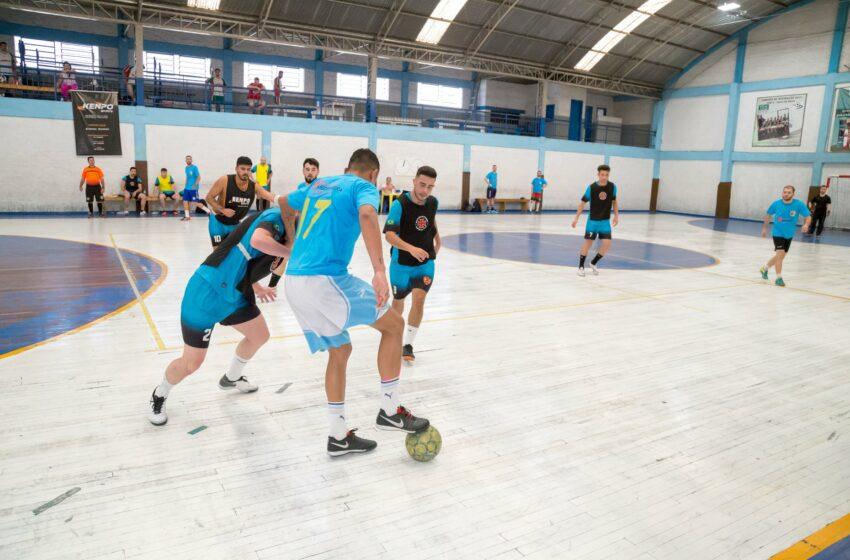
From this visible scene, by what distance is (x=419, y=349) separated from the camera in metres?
6.07

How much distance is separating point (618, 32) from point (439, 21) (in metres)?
9.03

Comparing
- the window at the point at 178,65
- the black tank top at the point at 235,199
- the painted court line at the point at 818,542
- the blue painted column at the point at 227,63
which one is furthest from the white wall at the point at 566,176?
the painted court line at the point at 818,542

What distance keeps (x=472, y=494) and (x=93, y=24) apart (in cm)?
2801

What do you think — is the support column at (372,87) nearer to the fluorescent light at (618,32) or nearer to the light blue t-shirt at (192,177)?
the light blue t-shirt at (192,177)

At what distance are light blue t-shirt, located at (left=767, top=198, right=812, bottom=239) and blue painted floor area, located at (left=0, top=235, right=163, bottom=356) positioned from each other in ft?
35.8

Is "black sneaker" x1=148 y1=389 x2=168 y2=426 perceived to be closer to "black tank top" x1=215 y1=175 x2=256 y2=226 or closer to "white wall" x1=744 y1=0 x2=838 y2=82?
"black tank top" x1=215 y1=175 x2=256 y2=226

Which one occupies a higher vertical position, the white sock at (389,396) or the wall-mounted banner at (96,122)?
the wall-mounted banner at (96,122)

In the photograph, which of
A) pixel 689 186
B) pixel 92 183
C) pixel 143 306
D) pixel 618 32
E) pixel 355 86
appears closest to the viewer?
pixel 143 306

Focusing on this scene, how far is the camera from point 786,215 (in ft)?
33.7

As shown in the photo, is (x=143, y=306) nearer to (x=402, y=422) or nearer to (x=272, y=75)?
(x=402, y=422)

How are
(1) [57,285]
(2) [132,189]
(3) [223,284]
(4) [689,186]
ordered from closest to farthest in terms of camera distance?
(3) [223,284], (1) [57,285], (2) [132,189], (4) [689,186]

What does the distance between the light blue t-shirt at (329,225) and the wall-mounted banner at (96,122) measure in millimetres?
19682

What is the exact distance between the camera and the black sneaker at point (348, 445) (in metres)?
3.65

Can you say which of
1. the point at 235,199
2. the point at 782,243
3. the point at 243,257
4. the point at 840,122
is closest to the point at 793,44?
the point at 840,122
